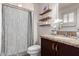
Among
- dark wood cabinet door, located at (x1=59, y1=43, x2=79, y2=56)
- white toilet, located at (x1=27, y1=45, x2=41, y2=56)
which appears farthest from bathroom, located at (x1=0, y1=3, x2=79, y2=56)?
dark wood cabinet door, located at (x1=59, y1=43, x2=79, y2=56)

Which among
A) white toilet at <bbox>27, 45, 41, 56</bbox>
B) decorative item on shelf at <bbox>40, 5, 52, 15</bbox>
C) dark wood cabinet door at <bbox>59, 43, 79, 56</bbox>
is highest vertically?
decorative item on shelf at <bbox>40, 5, 52, 15</bbox>

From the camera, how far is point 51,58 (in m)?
1.37

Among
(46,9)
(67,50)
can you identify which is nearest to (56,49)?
(67,50)

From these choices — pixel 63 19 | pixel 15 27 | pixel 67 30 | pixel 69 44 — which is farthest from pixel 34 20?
pixel 69 44

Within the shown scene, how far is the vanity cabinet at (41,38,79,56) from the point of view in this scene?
104 centimetres

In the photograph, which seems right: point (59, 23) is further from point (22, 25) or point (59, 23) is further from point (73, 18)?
point (22, 25)

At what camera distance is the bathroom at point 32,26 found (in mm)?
1416

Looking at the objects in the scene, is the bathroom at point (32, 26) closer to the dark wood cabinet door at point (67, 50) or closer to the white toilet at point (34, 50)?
the white toilet at point (34, 50)

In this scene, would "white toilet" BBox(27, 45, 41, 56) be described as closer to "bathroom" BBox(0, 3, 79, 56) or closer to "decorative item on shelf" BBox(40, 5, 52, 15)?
"bathroom" BBox(0, 3, 79, 56)

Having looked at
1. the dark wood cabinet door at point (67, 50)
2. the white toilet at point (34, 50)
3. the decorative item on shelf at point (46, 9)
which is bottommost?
the white toilet at point (34, 50)

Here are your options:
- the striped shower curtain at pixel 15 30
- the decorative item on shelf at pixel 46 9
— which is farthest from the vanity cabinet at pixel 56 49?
the decorative item on shelf at pixel 46 9

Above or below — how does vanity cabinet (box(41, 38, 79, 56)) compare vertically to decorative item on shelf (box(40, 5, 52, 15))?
below

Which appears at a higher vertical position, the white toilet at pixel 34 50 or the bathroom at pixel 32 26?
the bathroom at pixel 32 26

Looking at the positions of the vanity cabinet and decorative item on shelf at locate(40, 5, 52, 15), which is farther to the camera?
decorative item on shelf at locate(40, 5, 52, 15)
